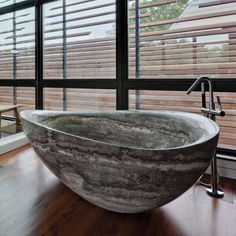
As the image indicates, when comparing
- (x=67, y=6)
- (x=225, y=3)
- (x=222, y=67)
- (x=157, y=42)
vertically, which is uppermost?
(x=67, y=6)

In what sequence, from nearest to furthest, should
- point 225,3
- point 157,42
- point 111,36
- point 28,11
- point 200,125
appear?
point 200,125
point 225,3
point 157,42
point 111,36
point 28,11

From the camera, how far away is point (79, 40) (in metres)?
2.89

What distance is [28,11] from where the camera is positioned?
3320 millimetres

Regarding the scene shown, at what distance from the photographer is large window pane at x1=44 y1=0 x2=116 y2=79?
104 inches

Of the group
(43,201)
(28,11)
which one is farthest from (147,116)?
(28,11)

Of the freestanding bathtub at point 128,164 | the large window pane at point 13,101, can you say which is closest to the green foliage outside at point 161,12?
the freestanding bathtub at point 128,164

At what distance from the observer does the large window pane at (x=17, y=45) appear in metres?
3.34

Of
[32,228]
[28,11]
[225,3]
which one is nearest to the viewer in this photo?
[32,228]

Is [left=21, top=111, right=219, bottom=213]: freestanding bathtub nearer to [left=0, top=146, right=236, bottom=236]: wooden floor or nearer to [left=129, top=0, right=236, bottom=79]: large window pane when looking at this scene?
[left=0, top=146, right=236, bottom=236]: wooden floor

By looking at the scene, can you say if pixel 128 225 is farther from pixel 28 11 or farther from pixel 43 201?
pixel 28 11

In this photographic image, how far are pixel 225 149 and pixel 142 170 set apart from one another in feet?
4.36

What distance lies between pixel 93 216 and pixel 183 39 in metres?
1.81

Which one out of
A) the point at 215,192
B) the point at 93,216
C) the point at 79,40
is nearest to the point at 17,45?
the point at 79,40

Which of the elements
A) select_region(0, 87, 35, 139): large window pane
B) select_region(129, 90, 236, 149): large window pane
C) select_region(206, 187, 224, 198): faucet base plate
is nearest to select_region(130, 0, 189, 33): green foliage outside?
select_region(129, 90, 236, 149): large window pane
